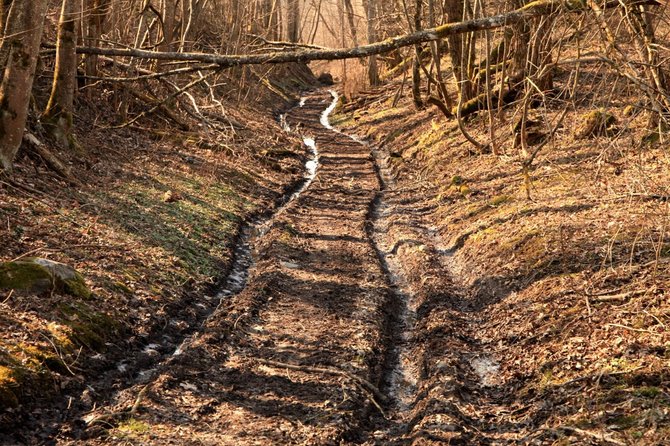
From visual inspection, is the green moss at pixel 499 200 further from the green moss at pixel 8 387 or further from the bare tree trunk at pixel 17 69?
the green moss at pixel 8 387

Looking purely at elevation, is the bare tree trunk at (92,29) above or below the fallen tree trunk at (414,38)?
above

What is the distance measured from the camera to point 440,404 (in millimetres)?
6730

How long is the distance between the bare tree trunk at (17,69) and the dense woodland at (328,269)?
Result: 0.11 feet

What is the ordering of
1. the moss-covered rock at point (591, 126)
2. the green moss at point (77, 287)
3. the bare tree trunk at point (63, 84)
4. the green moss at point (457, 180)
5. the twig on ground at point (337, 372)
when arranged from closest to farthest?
the twig on ground at point (337, 372)
the green moss at point (77, 287)
the bare tree trunk at point (63, 84)
the moss-covered rock at point (591, 126)
the green moss at point (457, 180)

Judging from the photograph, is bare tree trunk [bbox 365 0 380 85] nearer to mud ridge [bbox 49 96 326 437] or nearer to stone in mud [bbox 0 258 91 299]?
mud ridge [bbox 49 96 326 437]

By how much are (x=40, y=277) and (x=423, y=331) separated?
4.89m

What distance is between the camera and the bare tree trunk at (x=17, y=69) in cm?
1071

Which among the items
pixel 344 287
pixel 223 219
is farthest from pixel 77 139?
pixel 344 287

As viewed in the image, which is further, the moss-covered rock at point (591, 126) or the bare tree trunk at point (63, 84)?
the moss-covered rock at point (591, 126)

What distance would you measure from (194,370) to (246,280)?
374cm

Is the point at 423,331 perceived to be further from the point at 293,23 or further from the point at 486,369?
the point at 293,23

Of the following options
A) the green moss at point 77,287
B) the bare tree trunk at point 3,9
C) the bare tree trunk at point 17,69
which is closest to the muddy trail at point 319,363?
the green moss at point 77,287

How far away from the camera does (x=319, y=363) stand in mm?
7875

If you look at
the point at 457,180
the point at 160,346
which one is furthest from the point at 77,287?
the point at 457,180
